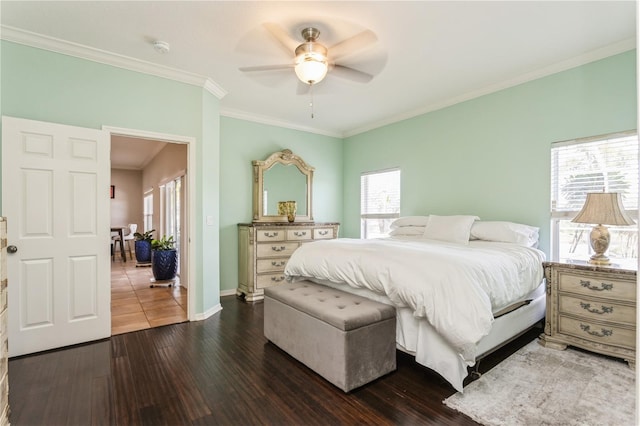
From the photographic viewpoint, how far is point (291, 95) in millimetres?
4078

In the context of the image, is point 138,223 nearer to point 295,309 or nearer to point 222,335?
point 222,335

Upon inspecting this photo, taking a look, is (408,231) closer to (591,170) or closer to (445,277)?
(591,170)

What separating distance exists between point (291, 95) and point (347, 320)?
315 cm

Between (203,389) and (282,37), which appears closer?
(203,389)

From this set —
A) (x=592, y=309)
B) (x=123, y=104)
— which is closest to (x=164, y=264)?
(x=123, y=104)

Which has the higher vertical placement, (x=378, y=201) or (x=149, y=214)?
(x=378, y=201)

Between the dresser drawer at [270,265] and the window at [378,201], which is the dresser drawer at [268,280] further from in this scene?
the window at [378,201]

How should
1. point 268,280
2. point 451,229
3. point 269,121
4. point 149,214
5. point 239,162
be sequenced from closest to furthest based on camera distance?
point 451,229, point 268,280, point 239,162, point 269,121, point 149,214

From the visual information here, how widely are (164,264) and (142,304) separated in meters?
1.22

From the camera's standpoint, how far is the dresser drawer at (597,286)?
7.87 ft

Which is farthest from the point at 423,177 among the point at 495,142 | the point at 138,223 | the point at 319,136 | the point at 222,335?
the point at 138,223

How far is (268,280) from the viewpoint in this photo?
14.6 ft

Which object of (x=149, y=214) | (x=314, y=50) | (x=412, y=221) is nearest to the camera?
(x=314, y=50)

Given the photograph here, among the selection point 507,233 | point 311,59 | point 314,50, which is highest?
point 314,50
